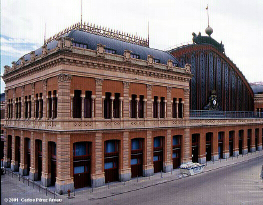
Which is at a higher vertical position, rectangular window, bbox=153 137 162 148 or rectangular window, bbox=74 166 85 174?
rectangular window, bbox=153 137 162 148

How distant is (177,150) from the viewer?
3769 centimetres

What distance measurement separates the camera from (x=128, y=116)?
101 feet

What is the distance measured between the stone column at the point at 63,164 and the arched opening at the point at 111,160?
496 cm

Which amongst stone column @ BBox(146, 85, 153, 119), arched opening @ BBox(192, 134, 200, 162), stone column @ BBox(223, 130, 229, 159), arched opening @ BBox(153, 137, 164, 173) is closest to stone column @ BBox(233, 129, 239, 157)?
stone column @ BBox(223, 130, 229, 159)

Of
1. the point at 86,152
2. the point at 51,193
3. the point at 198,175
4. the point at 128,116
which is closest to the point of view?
the point at 51,193

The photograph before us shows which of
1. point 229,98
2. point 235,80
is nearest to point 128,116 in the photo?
point 229,98

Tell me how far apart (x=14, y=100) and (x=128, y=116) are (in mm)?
18162

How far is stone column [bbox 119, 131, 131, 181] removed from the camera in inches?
1176

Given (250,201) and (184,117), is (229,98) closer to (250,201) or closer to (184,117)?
(184,117)

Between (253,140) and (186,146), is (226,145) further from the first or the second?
(186,146)

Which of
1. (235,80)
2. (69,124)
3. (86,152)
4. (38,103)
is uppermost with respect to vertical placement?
(235,80)

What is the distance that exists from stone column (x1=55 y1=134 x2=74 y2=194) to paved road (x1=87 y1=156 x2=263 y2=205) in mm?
3548

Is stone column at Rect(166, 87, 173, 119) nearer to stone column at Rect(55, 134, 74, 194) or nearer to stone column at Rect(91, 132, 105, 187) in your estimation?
stone column at Rect(91, 132, 105, 187)

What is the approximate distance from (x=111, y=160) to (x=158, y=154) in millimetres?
8207
